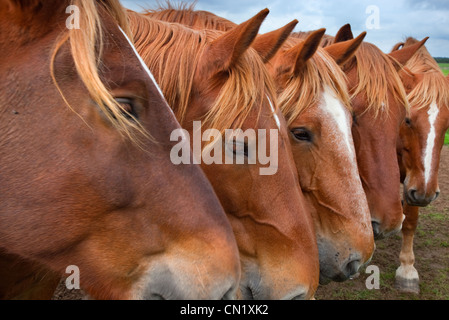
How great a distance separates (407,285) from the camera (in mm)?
5203

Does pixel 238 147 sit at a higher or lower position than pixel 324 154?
higher

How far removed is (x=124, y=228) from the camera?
1.36 m

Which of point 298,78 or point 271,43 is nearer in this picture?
point 271,43

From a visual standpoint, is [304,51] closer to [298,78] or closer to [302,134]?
[298,78]

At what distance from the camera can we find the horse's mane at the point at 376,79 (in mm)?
3266

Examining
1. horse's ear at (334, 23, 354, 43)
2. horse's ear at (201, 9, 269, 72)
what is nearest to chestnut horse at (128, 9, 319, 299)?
horse's ear at (201, 9, 269, 72)

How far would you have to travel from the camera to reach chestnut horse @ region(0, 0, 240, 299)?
1307 millimetres

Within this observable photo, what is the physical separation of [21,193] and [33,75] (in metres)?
0.44

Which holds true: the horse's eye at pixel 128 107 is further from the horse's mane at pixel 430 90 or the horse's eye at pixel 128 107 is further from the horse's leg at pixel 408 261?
the horse's leg at pixel 408 261

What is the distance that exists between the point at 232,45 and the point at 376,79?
1.99m

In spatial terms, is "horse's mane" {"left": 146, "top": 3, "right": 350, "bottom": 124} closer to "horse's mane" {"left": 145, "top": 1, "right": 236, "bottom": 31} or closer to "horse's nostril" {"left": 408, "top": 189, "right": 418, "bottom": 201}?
"horse's mane" {"left": 145, "top": 1, "right": 236, "bottom": 31}

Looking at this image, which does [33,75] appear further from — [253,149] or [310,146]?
[310,146]

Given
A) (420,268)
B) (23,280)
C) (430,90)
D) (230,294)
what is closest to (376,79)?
(430,90)

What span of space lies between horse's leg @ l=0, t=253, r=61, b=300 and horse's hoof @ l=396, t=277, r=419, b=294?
4879 mm
